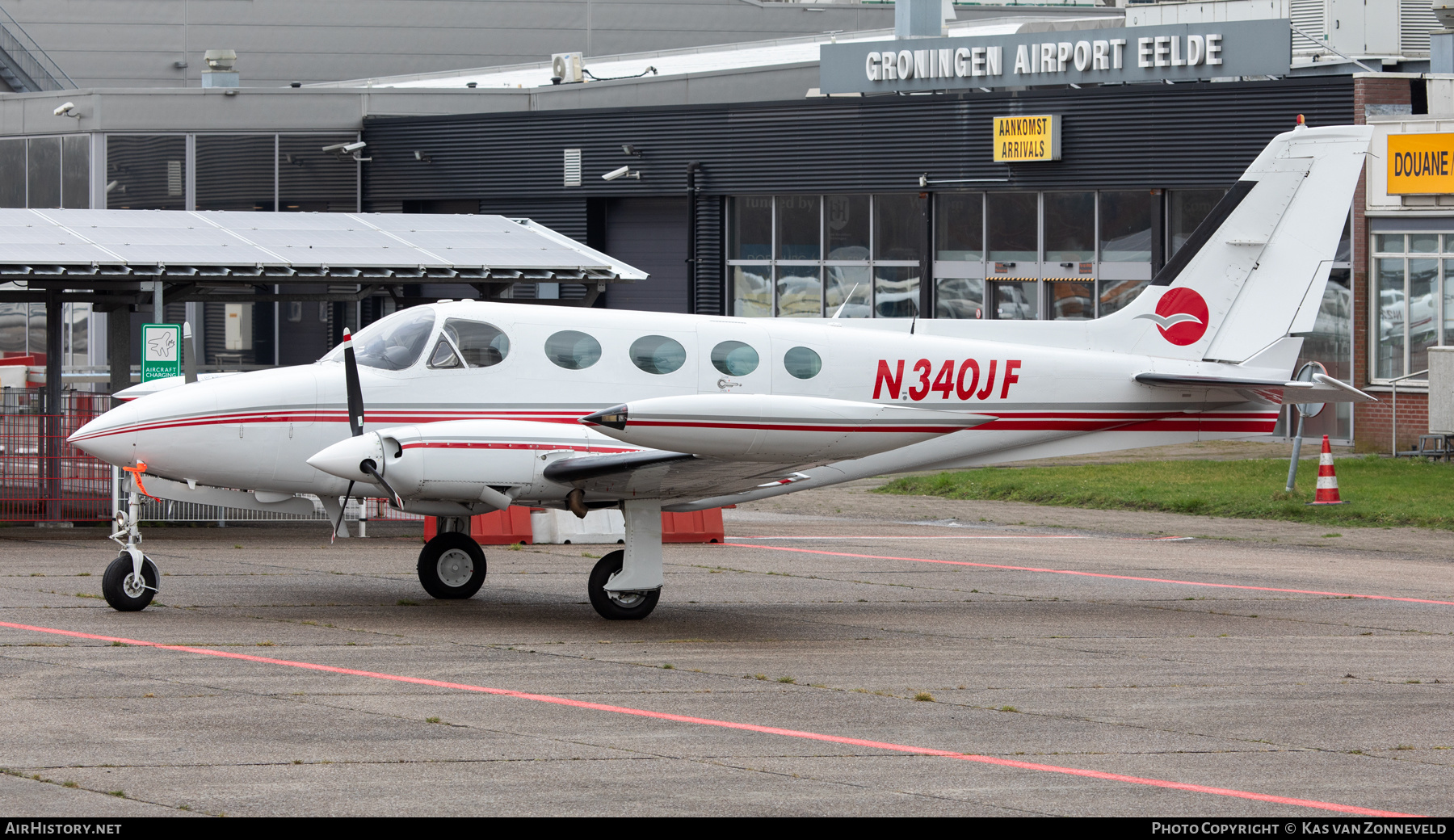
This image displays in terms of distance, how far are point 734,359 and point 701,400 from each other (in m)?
2.15

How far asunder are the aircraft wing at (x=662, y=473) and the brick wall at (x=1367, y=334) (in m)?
17.6

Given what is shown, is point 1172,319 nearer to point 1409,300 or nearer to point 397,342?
point 397,342

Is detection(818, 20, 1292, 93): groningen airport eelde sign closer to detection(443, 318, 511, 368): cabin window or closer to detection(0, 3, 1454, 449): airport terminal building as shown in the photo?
detection(0, 3, 1454, 449): airport terminal building

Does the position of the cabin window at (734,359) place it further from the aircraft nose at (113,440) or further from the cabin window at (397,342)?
the aircraft nose at (113,440)

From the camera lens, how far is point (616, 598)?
13.8m

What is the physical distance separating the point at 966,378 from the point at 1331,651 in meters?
3.80

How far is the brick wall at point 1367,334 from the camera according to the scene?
91.5ft

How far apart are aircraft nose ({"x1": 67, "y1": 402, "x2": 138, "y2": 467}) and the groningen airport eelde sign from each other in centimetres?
2347

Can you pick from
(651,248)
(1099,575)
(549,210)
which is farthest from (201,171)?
(1099,575)

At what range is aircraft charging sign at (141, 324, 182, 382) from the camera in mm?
19109

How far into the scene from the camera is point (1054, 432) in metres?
15.1

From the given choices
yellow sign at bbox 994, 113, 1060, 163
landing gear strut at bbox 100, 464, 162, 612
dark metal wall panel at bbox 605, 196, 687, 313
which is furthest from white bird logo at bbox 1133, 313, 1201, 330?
dark metal wall panel at bbox 605, 196, 687, 313

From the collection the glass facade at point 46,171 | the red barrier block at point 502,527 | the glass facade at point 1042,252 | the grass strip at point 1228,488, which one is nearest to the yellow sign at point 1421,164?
the glass facade at point 1042,252
